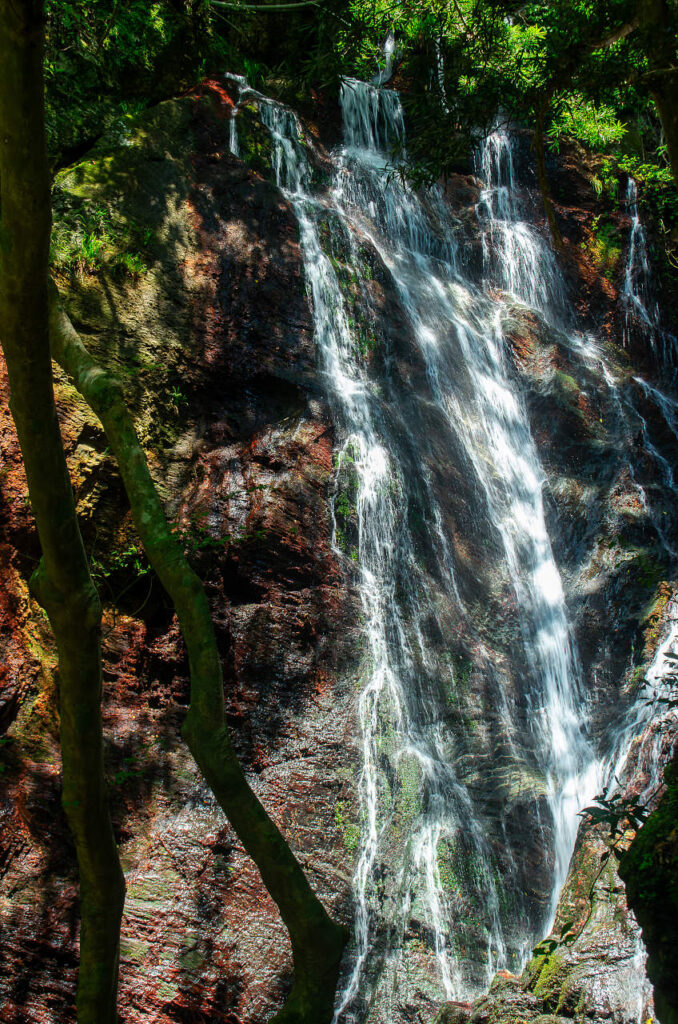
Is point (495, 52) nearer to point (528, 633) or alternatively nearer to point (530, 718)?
point (528, 633)

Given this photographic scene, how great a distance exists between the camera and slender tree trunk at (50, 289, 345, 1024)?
2816 mm

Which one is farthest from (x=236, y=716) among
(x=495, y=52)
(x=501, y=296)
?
(x=501, y=296)

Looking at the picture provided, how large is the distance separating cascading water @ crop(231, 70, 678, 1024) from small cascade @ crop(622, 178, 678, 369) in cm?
270

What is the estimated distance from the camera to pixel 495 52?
6.78 metres

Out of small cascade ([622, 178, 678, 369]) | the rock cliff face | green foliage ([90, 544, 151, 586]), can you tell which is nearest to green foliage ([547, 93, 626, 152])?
small cascade ([622, 178, 678, 369])

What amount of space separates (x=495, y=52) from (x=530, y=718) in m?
6.18

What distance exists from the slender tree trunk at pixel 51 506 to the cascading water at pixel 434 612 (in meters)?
2.94

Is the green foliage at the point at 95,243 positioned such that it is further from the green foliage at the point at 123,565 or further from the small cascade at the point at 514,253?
the small cascade at the point at 514,253

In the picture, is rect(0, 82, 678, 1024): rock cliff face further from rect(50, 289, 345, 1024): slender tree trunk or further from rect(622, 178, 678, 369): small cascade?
rect(622, 178, 678, 369): small cascade

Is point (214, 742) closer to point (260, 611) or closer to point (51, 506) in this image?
point (51, 506)

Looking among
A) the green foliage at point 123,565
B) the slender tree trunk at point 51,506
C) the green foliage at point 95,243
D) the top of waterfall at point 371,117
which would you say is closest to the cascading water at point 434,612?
the top of waterfall at point 371,117

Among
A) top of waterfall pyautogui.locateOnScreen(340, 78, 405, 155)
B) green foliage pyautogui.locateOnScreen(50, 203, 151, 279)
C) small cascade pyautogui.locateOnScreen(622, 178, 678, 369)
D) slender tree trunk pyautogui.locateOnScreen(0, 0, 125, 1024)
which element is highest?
top of waterfall pyautogui.locateOnScreen(340, 78, 405, 155)

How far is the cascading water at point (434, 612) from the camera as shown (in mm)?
5574

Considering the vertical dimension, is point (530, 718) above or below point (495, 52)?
below
